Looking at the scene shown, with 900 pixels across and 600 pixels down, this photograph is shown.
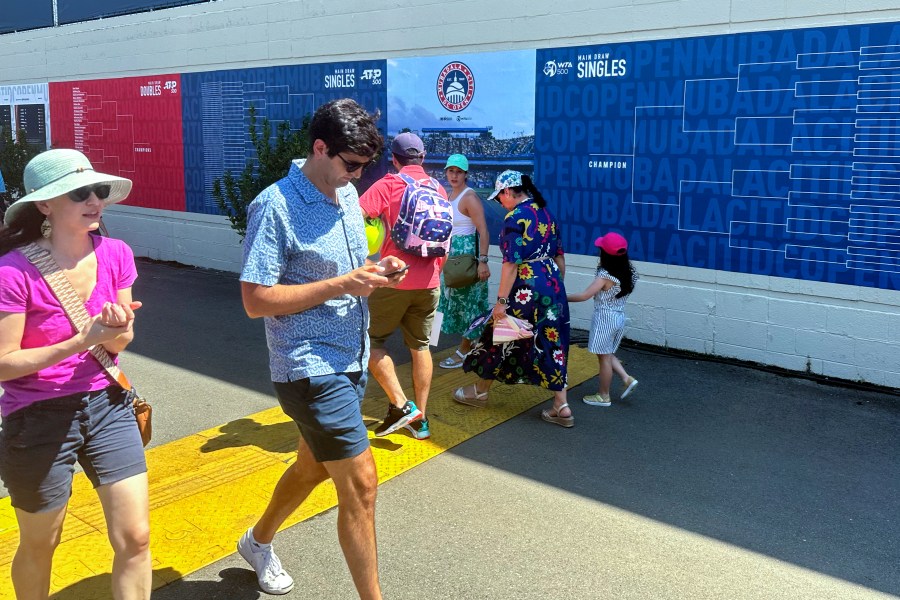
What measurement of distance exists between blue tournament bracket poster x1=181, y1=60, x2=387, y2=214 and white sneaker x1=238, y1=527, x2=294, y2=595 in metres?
6.89

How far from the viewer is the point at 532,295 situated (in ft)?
18.0

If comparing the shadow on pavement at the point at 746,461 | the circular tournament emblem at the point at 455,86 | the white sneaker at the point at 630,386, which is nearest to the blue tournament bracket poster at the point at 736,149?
the circular tournament emblem at the point at 455,86

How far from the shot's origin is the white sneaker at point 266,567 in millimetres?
3375

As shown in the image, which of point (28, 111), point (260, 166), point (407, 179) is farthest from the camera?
point (28, 111)

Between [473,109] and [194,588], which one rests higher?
[473,109]

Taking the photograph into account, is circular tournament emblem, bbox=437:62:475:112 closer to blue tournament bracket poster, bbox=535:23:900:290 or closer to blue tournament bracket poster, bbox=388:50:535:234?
blue tournament bracket poster, bbox=388:50:535:234

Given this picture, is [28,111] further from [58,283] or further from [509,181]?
[58,283]

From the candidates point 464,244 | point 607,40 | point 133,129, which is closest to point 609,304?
point 464,244

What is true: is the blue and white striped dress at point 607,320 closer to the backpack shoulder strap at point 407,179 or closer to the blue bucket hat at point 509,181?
the blue bucket hat at point 509,181

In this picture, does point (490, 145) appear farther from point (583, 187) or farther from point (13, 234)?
point (13, 234)

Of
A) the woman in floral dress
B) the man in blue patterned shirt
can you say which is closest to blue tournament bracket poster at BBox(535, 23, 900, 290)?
the woman in floral dress

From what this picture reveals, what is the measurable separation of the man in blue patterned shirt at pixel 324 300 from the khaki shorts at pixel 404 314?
2.06m

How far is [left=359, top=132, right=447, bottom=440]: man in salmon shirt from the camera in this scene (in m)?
5.02

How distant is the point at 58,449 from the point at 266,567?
44.5 inches
